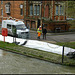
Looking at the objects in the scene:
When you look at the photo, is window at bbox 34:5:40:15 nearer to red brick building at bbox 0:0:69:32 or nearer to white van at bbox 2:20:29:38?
red brick building at bbox 0:0:69:32

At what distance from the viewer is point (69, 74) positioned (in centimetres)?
1090

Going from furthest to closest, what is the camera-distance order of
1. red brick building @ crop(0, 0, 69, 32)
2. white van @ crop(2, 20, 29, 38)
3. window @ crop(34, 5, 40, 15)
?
window @ crop(34, 5, 40, 15) < red brick building @ crop(0, 0, 69, 32) < white van @ crop(2, 20, 29, 38)

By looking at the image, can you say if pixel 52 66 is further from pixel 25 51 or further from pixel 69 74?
pixel 25 51

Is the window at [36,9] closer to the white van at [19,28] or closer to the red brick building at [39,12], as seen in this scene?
the red brick building at [39,12]

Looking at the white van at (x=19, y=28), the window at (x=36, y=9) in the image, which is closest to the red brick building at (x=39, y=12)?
the window at (x=36, y=9)

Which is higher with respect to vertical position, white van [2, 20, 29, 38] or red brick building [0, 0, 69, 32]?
red brick building [0, 0, 69, 32]

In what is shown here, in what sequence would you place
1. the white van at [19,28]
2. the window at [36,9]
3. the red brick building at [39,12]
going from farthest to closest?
the window at [36,9] < the red brick building at [39,12] < the white van at [19,28]

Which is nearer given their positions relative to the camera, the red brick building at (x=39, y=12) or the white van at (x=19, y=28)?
the white van at (x=19, y=28)

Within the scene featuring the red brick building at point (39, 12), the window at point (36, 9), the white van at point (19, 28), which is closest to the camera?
the white van at point (19, 28)

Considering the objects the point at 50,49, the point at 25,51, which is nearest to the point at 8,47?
the point at 25,51

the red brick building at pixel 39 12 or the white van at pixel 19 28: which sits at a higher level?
the red brick building at pixel 39 12

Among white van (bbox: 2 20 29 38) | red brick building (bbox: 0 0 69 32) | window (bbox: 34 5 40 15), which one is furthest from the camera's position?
window (bbox: 34 5 40 15)

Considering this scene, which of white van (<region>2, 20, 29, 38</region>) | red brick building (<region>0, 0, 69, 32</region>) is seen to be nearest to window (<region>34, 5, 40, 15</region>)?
red brick building (<region>0, 0, 69, 32</region>)

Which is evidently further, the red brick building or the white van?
the red brick building
